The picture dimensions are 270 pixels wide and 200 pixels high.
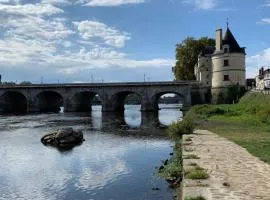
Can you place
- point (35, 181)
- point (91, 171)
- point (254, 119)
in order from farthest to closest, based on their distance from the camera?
point (254, 119) → point (91, 171) → point (35, 181)

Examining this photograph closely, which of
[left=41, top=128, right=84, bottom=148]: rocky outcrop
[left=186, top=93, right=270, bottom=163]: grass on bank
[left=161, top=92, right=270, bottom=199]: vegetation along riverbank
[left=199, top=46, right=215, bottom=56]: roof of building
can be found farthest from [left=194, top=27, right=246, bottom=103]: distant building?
[left=41, top=128, right=84, bottom=148]: rocky outcrop

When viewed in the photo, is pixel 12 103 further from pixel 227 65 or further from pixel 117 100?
pixel 227 65

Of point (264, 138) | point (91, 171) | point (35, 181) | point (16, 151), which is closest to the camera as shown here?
point (35, 181)

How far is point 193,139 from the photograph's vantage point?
2597cm

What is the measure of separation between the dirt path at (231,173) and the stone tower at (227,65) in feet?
168

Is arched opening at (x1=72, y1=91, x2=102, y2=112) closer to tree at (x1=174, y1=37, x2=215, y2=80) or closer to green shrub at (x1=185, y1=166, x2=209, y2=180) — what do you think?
tree at (x1=174, y1=37, x2=215, y2=80)

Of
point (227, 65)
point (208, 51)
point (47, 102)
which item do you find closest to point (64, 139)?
point (227, 65)

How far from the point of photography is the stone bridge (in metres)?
79.5

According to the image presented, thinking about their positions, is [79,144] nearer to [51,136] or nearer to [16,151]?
[51,136]

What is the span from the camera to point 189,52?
8975 cm

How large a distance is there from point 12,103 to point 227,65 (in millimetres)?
51187

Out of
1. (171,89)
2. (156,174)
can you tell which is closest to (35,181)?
(156,174)

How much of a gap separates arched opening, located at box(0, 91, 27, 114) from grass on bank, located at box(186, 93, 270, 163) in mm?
52717

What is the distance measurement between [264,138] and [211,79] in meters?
57.4
